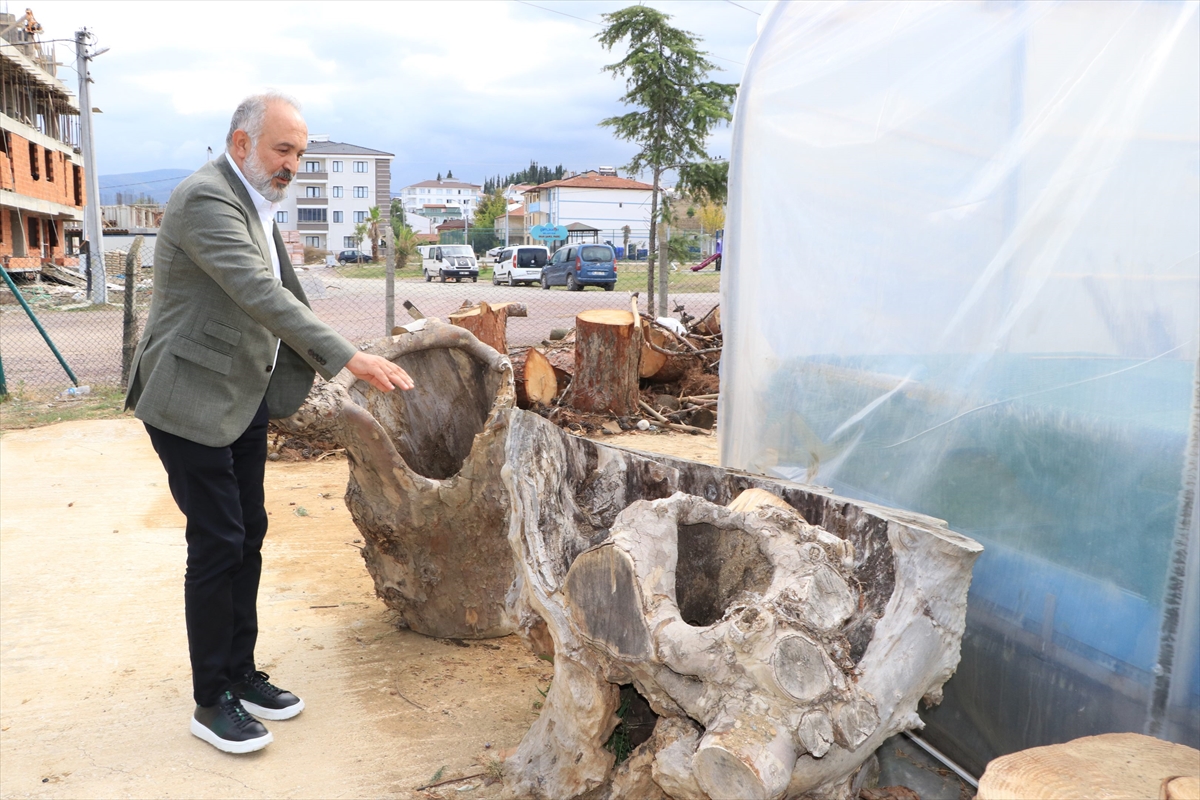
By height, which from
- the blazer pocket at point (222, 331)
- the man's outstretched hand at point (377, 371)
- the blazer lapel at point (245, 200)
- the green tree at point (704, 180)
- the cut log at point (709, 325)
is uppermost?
the green tree at point (704, 180)

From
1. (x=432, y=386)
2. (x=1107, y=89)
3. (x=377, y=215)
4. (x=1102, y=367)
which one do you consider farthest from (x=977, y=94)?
(x=377, y=215)

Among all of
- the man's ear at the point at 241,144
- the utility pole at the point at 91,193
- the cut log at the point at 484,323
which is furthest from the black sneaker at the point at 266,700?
the utility pole at the point at 91,193

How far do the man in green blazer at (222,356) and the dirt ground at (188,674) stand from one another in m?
0.23

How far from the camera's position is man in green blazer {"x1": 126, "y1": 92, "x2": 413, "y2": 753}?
8.79 feet

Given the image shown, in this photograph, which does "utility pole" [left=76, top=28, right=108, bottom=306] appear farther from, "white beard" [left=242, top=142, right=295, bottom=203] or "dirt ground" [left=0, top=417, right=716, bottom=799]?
"white beard" [left=242, top=142, right=295, bottom=203]

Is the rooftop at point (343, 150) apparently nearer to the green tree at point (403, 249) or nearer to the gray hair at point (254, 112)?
the green tree at point (403, 249)

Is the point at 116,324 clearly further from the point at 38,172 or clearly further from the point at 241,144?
the point at 38,172

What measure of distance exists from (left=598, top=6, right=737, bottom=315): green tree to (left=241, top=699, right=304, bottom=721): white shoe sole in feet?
30.6

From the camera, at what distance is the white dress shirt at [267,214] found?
2854 mm

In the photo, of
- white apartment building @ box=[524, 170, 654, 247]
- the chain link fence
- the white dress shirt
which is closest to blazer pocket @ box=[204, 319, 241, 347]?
the white dress shirt

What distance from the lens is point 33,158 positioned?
30.7 metres

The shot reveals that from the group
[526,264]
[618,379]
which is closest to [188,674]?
[618,379]

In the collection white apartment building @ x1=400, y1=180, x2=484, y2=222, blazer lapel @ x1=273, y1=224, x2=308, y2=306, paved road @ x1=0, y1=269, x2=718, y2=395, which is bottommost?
paved road @ x1=0, y1=269, x2=718, y2=395

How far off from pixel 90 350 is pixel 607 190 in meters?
56.6
